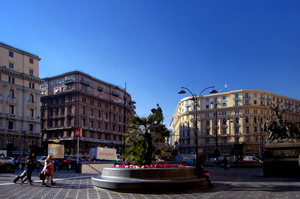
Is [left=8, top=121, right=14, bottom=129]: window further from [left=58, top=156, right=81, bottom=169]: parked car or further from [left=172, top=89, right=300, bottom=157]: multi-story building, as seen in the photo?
[left=172, top=89, right=300, bottom=157]: multi-story building

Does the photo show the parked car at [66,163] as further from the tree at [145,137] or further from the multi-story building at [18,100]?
the multi-story building at [18,100]

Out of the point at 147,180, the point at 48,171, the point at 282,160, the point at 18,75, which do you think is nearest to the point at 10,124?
the point at 18,75

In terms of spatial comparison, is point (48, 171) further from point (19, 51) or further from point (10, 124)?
point (19, 51)

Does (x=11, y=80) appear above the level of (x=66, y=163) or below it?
above

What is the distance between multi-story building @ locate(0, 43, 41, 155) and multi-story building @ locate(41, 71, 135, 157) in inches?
459

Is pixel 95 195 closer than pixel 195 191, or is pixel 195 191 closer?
pixel 95 195

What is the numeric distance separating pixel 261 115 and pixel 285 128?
73348 mm

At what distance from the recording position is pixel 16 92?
5531cm

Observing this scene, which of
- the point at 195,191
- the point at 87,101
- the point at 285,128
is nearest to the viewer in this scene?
the point at 195,191

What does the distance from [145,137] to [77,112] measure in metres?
59.4

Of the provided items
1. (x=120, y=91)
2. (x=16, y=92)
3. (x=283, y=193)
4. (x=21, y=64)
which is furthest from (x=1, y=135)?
(x=283, y=193)

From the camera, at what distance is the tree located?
42.6 ft

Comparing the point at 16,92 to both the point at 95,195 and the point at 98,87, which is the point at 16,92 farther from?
the point at 95,195

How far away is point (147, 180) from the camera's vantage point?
1068cm
